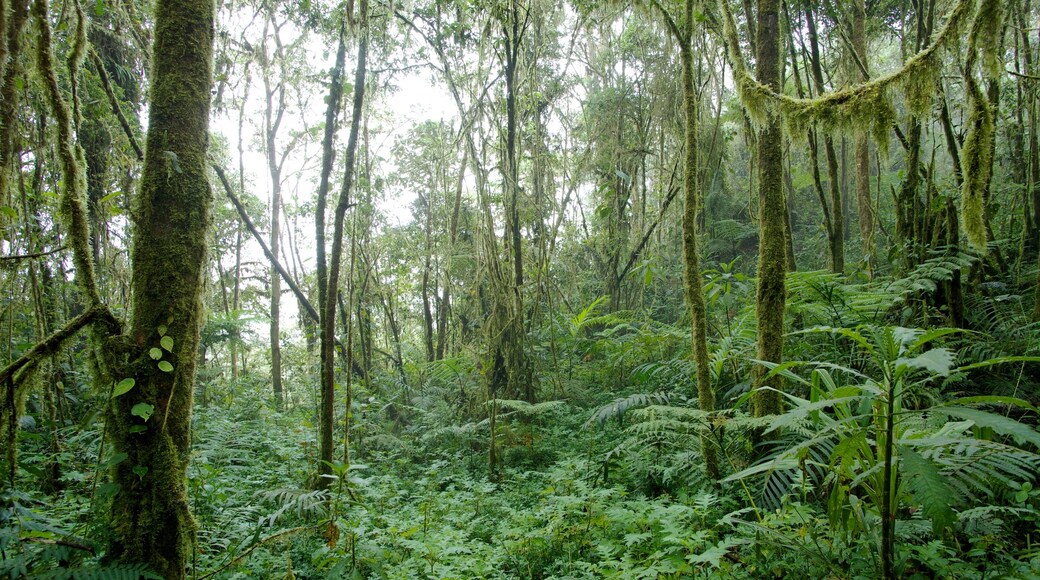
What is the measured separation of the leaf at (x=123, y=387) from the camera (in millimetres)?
2135

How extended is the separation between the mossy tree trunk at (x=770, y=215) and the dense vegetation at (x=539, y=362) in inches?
0.8

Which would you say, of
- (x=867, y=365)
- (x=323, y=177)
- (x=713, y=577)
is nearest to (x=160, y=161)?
(x=323, y=177)

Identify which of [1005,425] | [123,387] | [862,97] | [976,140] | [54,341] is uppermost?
[862,97]

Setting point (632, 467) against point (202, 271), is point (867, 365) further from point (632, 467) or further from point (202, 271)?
point (202, 271)

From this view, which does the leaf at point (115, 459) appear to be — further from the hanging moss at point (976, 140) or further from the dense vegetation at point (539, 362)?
the hanging moss at point (976, 140)

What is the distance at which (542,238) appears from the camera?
6.00 meters

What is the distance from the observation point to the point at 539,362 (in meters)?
6.26

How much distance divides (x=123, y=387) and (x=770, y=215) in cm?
382

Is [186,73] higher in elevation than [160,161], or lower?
higher

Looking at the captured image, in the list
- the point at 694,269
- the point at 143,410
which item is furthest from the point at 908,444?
the point at 143,410

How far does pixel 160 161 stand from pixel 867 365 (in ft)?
16.0

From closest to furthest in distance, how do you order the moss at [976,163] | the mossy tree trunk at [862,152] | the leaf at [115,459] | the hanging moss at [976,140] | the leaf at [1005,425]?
the leaf at [1005,425] → the leaf at [115,459] → the hanging moss at [976,140] → the moss at [976,163] → the mossy tree trunk at [862,152]

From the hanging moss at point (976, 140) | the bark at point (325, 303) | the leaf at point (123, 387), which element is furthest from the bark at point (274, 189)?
the hanging moss at point (976, 140)

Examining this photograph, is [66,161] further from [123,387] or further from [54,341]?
[123,387]
